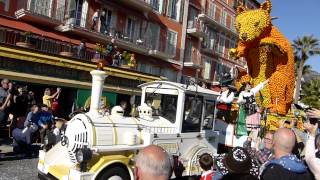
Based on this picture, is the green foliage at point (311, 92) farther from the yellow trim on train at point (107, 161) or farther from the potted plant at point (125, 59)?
the yellow trim on train at point (107, 161)

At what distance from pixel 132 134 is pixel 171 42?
2186 centimetres

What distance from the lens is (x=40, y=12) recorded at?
744 inches

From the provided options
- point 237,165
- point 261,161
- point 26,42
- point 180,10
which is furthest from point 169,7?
point 237,165

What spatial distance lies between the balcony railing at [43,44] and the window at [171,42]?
9.39 metres

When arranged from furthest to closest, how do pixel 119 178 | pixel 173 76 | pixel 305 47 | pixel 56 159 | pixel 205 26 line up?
pixel 305 47 < pixel 205 26 < pixel 173 76 < pixel 56 159 < pixel 119 178

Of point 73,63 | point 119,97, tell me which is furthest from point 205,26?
point 73,63

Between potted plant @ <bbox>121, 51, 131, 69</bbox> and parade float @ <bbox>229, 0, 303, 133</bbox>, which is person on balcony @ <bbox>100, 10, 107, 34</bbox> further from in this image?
parade float @ <bbox>229, 0, 303, 133</bbox>

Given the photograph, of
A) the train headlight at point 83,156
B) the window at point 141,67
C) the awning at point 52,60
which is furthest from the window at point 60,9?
the train headlight at point 83,156

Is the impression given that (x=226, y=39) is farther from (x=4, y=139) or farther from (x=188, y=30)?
(x=4, y=139)

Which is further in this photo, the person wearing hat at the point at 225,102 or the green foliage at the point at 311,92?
the green foliage at the point at 311,92

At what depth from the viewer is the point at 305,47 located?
1508 inches

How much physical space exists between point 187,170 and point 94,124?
8.05 feet

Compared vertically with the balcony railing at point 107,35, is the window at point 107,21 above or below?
above

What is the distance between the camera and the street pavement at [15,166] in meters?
8.40
